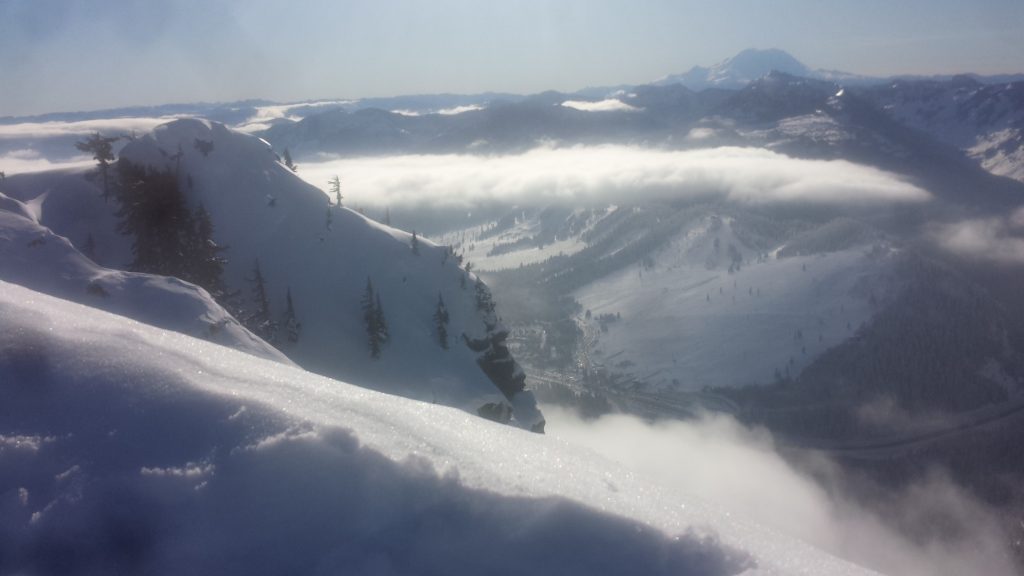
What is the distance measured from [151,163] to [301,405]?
212ft

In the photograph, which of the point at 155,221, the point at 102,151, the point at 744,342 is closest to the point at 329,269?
the point at 155,221

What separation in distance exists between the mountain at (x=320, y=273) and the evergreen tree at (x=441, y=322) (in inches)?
8.9

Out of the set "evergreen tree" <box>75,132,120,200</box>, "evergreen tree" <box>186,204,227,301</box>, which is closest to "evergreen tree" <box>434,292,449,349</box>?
"evergreen tree" <box>186,204,227,301</box>

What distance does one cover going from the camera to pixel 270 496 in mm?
5098

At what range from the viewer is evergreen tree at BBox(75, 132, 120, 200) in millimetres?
54000

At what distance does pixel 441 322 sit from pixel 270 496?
53322mm

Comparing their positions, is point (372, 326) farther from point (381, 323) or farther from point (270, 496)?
point (270, 496)

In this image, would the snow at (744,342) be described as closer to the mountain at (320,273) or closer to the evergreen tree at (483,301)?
the evergreen tree at (483,301)

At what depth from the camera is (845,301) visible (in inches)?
7525

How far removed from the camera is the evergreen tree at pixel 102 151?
177 ft

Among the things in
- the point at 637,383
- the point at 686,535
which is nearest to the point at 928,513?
the point at 637,383

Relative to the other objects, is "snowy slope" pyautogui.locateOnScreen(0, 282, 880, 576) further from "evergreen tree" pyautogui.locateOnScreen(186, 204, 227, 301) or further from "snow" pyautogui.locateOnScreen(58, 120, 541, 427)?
"snow" pyautogui.locateOnScreen(58, 120, 541, 427)

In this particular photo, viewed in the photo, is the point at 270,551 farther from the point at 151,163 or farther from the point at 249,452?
the point at 151,163

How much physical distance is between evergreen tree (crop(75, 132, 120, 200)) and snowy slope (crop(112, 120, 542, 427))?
2555mm
